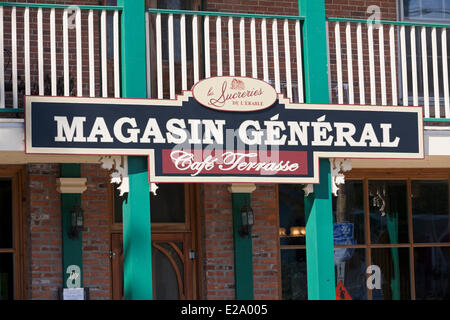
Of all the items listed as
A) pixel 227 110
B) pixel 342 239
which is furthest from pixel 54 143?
pixel 342 239

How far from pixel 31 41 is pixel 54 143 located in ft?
8.41

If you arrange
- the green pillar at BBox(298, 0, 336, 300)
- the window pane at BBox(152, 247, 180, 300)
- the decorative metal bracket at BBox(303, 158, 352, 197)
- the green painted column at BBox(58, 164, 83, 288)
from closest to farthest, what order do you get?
1. the green pillar at BBox(298, 0, 336, 300)
2. the decorative metal bracket at BBox(303, 158, 352, 197)
3. the green painted column at BBox(58, 164, 83, 288)
4. the window pane at BBox(152, 247, 180, 300)

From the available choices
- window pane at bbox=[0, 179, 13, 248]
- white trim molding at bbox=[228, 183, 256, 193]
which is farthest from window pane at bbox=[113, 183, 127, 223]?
white trim molding at bbox=[228, 183, 256, 193]

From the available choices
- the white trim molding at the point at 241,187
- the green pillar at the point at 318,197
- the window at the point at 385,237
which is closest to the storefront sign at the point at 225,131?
the green pillar at the point at 318,197

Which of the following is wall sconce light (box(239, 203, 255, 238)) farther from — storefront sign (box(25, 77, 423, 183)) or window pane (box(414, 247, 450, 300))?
window pane (box(414, 247, 450, 300))

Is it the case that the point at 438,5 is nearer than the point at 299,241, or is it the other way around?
the point at 299,241

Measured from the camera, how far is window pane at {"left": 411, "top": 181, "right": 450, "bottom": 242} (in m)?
12.3

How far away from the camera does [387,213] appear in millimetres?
12195

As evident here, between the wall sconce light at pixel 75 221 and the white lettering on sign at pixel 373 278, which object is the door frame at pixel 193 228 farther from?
the white lettering on sign at pixel 373 278

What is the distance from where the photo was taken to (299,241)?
1179cm

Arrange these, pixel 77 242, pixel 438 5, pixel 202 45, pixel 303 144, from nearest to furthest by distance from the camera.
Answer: pixel 303 144 < pixel 77 242 < pixel 202 45 < pixel 438 5

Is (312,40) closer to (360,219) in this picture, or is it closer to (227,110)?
(227,110)

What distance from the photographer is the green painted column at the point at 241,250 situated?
37.2 feet

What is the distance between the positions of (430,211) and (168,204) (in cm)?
371
